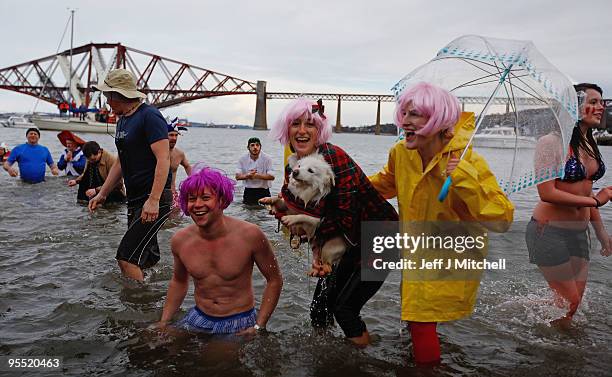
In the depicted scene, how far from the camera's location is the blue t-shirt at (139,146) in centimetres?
461

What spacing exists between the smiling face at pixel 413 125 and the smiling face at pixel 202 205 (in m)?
1.34

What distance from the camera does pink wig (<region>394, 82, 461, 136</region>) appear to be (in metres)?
2.75

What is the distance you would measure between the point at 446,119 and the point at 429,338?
1380 millimetres

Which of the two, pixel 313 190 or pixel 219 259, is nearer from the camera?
pixel 313 190

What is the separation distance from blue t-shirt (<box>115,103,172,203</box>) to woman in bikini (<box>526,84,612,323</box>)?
130 inches

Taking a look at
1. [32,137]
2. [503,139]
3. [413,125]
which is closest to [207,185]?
[413,125]

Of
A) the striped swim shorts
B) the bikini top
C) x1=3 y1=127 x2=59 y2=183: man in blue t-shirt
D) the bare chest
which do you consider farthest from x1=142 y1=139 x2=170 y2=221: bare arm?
x1=3 y1=127 x2=59 y2=183: man in blue t-shirt

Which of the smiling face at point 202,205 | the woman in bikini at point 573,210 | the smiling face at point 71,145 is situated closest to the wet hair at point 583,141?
the woman in bikini at point 573,210

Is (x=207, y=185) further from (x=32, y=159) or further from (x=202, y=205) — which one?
(x=32, y=159)

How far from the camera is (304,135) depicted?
127 inches

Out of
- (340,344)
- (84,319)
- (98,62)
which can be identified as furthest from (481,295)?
(98,62)

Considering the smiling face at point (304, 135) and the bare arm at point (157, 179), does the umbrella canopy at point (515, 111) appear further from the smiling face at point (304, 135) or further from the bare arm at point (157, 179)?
the bare arm at point (157, 179)

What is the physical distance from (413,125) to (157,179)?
2.55 meters

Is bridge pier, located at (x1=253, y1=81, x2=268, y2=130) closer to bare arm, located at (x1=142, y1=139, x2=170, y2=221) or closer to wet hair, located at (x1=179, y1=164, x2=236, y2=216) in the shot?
bare arm, located at (x1=142, y1=139, x2=170, y2=221)
